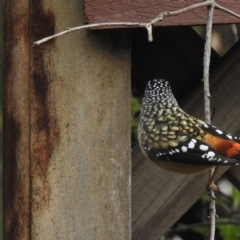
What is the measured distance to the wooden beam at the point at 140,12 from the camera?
106 inches

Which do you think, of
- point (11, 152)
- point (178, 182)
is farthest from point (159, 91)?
point (11, 152)

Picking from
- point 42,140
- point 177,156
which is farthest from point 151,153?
point 42,140

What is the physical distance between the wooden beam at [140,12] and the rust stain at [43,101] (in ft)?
0.59

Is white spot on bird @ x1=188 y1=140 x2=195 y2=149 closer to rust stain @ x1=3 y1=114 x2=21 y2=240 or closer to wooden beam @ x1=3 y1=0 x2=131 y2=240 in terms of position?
wooden beam @ x1=3 y1=0 x2=131 y2=240

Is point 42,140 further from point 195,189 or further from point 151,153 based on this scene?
point 195,189

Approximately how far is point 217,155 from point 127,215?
0.50 m

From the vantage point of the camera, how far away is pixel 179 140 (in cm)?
270

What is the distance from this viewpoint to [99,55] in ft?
9.41

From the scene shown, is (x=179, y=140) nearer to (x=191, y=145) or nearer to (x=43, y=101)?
(x=191, y=145)

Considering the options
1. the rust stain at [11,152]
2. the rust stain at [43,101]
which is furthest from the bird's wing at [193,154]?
the rust stain at [11,152]

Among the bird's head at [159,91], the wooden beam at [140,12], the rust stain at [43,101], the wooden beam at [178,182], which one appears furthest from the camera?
the wooden beam at [178,182]

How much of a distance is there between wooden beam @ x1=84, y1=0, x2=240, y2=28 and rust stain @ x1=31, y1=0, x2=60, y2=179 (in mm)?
179

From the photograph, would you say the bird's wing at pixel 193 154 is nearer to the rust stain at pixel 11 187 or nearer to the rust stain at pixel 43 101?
the rust stain at pixel 43 101

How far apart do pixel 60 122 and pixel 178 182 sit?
0.55 meters
